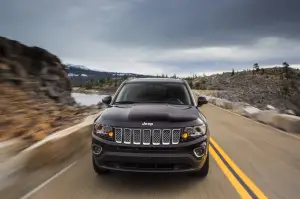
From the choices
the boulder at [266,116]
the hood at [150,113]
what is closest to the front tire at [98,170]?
the hood at [150,113]

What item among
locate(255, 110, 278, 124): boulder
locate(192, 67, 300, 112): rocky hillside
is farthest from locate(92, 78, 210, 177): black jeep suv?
locate(192, 67, 300, 112): rocky hillside

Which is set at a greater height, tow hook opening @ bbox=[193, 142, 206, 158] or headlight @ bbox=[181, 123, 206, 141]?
headlight @ bbox=[181, 123, 206, 141]

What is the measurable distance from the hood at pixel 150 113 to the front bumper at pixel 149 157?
1.37 feet

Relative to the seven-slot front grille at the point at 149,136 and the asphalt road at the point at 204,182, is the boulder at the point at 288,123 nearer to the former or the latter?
the asphalt road at the point at 204,182

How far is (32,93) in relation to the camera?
61.4ft

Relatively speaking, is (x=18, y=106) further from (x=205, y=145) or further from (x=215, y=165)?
(x=205, y=145)

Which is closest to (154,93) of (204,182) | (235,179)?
(204,182)

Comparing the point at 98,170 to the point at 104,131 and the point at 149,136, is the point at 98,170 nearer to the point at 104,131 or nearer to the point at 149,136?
the point at 104,131

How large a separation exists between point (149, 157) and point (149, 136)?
12.5 inches

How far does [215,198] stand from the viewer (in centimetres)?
572

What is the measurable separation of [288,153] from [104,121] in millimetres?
5364

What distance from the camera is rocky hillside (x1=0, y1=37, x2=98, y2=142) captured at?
11.6 metres

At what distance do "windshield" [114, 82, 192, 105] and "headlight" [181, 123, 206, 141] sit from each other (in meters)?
1.47

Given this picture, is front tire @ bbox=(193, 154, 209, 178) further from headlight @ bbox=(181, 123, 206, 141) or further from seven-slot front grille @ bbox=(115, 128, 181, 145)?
seven-slot front grille @ bbox=(115, 128, 181, 145)
